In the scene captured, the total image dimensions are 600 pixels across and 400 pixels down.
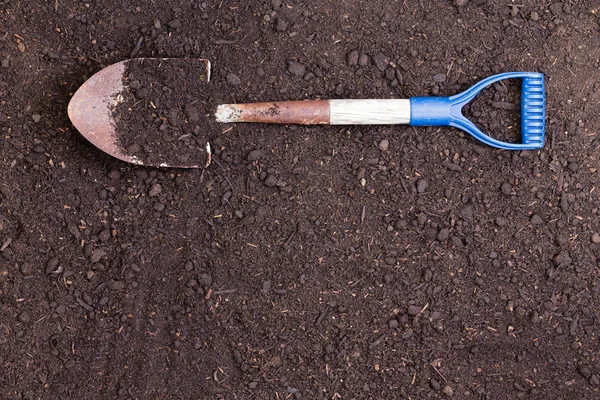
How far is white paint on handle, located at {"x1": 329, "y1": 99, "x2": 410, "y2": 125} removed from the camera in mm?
2273

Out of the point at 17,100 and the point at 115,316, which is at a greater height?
the point at 17,100

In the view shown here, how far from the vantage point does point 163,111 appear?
2.29 m

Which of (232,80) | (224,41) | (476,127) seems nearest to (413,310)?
(476,127)

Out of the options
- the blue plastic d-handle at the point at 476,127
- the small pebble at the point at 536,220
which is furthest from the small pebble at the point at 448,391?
the blue plastic d-handle at the point at 476,127

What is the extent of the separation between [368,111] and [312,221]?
0.46 meters

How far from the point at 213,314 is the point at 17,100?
3.52 ft

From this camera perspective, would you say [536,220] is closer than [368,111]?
No

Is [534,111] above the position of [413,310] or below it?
above

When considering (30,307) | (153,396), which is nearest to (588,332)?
(153,396)

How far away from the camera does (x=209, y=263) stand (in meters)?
2.38

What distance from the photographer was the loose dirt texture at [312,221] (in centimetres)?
236

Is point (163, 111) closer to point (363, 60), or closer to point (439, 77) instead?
point (363, 60)

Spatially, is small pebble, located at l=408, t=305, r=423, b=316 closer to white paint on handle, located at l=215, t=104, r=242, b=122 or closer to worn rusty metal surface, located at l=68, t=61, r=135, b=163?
white paint on handle, located at l=215, t=104, r=242, b=122

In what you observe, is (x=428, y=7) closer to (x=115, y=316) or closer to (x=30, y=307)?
(x=115, y=316)
